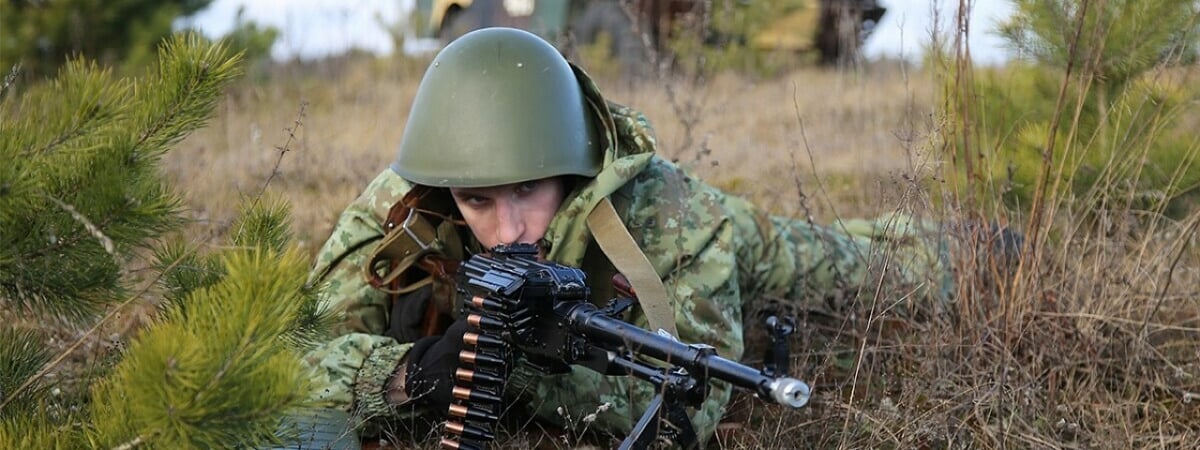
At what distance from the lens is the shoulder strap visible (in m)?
2.72

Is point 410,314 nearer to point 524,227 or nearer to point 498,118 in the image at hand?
point 524,227

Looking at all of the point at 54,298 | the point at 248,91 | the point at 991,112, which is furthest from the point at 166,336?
the point at 248,91

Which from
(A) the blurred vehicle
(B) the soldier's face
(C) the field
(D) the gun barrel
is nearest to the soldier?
(B) the soldier's face

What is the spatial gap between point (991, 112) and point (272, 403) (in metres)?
3.01

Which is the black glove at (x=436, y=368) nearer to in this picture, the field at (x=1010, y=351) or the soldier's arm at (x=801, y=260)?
the field at (x=1010, y=351)

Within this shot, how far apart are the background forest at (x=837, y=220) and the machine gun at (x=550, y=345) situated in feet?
1.04

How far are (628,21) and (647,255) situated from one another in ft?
22.8

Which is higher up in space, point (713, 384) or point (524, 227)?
point (524, 227)

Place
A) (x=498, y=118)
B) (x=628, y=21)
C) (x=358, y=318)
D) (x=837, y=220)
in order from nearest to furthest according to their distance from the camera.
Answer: (x=498, y=118) < (x=358, y=318) < (x=837, y=220) < (x=628, y=21)

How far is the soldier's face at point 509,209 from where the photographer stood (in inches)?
116

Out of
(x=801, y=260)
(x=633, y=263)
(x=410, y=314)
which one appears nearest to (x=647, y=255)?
(x=633, y=263)

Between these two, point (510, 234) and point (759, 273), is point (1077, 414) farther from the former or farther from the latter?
point (510, 234)

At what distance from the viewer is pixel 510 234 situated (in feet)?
9.56

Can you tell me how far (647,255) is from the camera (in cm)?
309
